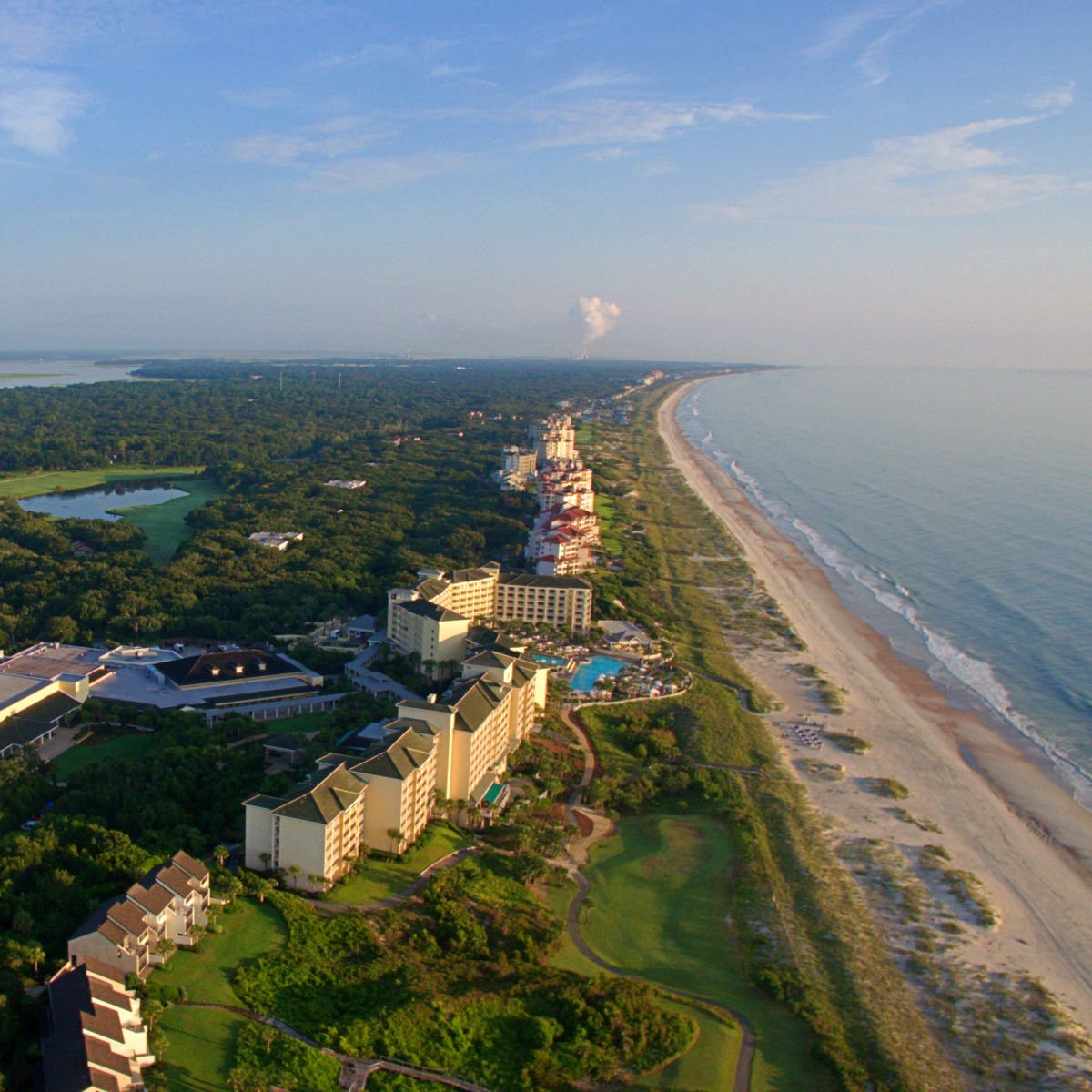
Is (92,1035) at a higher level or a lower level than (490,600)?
lower

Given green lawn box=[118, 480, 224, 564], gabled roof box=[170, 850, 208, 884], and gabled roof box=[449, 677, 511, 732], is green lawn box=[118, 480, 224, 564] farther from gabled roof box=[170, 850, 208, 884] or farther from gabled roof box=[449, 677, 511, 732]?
gabled roof box=[170, 850, 208, 884]

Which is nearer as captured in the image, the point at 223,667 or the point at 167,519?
the point at 223,667

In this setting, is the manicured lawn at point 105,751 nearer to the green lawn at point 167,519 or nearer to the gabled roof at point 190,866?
the gabled roof at point 190,866

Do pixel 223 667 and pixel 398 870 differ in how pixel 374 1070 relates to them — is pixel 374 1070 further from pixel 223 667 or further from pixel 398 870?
pixel 223 667

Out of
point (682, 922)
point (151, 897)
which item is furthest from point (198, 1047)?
point (682, 922)

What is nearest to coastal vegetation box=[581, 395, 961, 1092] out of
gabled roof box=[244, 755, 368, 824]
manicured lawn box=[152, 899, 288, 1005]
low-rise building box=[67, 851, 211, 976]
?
gabled roof box=[244, 755, 368, 824]

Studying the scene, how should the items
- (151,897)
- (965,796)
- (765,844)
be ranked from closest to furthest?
(151,897), (765,844), (965,796)

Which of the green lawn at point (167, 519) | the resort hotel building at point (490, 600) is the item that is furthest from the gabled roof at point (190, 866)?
the green lawn at point (167, 519)
